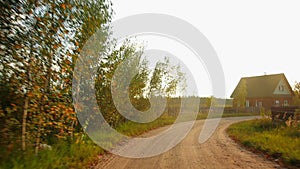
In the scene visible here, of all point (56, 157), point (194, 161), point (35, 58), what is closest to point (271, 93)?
point (194, 161)

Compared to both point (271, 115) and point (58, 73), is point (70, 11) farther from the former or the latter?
point (271, 115)

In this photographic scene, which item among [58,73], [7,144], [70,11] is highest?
[70,11]

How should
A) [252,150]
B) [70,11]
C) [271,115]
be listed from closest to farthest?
[70,11], [252,150], [271,115]

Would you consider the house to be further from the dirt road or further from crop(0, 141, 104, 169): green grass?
crop(0, 141, 104, 169): green grass

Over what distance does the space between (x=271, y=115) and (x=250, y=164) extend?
1066 centimetres

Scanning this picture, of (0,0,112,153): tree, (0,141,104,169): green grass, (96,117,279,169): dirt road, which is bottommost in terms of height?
(96,117,279,169): dirt road

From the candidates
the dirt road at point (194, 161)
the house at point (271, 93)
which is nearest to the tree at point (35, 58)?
the dirt road at point (194, 161)

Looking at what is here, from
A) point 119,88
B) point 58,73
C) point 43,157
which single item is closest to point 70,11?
point 58,73

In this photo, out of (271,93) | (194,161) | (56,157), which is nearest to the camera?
(56,157)

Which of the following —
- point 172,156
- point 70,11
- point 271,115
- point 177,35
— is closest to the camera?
point 70,11

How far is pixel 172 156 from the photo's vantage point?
654cm

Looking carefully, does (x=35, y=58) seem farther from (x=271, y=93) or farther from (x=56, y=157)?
(x=271, y=93)

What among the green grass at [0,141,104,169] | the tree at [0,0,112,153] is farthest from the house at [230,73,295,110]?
the tree at [0,0,112,153]

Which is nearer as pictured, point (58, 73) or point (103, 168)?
point (58, 73)
